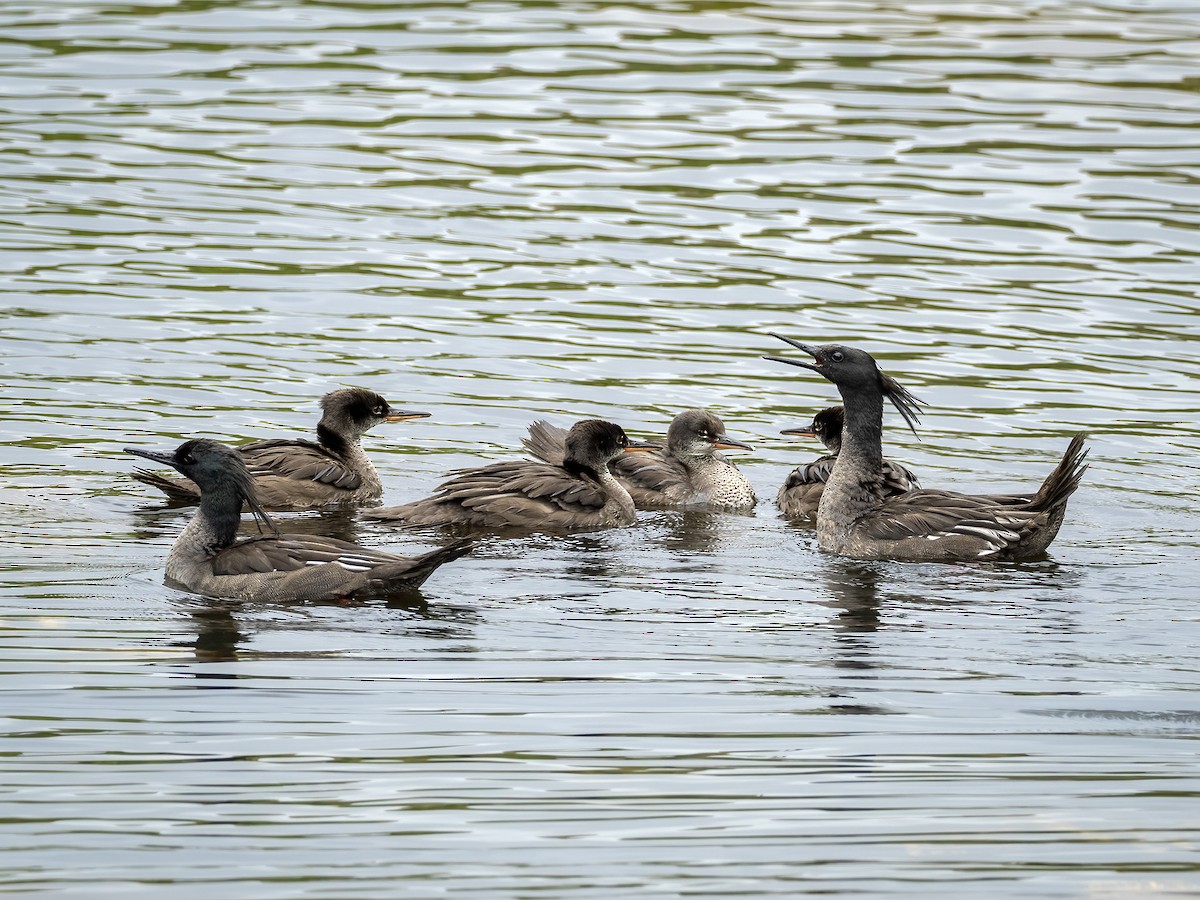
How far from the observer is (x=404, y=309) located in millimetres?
18219

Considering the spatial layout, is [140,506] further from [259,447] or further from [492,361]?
[492,361]

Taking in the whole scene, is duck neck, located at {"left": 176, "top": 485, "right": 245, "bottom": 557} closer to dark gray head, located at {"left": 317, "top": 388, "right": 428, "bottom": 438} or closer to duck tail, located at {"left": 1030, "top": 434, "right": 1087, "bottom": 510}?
dark gray head, located at {"left": 317, "top": 388, "right": 428, "bottom": 438}

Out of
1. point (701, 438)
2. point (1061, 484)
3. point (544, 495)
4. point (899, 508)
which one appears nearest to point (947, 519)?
point (899, 508)

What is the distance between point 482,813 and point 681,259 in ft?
42.2

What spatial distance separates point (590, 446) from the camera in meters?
13.5

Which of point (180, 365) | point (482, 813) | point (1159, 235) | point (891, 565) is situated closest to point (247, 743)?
point (482, 813)

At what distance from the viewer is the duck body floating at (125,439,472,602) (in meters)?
A: 10.7

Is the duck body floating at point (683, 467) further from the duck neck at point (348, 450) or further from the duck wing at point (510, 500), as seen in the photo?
the duck neck at point (348, 450)

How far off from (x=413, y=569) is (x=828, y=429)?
15.0 feet

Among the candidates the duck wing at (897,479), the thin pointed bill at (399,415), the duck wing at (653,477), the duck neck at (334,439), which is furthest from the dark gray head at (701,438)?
the duck neck at (334,439)

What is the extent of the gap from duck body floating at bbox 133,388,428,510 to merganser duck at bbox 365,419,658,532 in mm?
479

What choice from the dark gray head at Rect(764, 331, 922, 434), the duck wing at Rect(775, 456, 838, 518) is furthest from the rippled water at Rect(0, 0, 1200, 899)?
the dark gray head at Rect(764, 331, 922, 434)

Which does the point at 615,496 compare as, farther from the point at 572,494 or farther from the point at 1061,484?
the point at 1061,484

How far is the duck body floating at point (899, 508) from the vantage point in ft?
39.1
